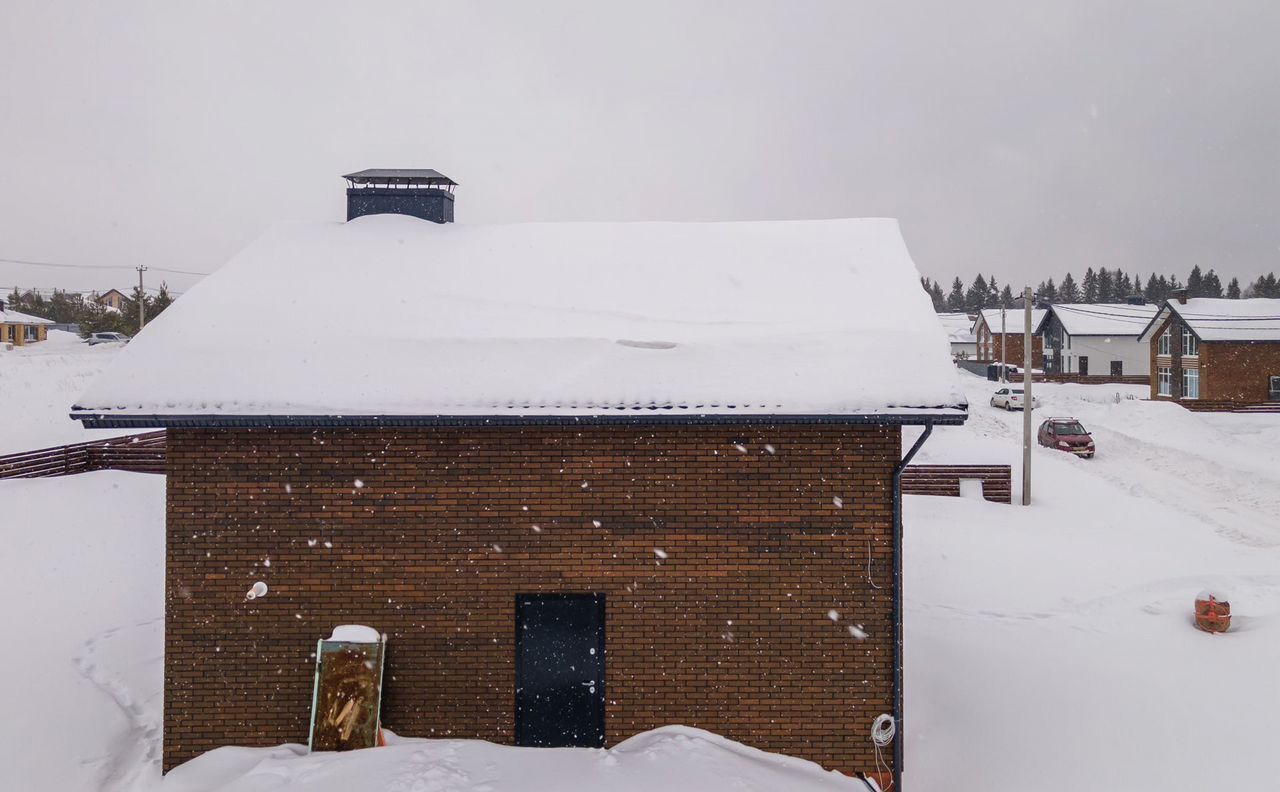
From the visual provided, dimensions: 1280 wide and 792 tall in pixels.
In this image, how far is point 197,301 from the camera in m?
8.15

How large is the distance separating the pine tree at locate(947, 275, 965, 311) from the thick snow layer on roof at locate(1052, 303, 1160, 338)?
8545 centimetres

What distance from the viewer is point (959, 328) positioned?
94.1 metres

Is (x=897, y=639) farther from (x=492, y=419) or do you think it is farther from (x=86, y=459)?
(x=86, y=459)

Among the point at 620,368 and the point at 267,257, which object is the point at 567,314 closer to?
the point at 620,368

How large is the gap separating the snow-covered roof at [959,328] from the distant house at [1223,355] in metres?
37.9

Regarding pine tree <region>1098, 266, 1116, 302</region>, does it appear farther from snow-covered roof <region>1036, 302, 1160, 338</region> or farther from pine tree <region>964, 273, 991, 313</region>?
snow-covered roof <region>1036, 302, 1160, 338</region>

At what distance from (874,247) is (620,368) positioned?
447 cm

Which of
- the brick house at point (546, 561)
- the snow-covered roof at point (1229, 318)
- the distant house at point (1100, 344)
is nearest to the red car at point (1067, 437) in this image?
the snow-covered roof at point (1229, 318)

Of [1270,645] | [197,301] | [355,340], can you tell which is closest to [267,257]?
[197,301]

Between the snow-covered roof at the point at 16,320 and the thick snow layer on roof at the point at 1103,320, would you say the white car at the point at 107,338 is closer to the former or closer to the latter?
the snow-covered roof at the point at 16,320

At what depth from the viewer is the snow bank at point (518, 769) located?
5.91 metres

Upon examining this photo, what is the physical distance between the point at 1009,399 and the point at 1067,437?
14.6m

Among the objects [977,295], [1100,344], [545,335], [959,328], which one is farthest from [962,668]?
[977,295]

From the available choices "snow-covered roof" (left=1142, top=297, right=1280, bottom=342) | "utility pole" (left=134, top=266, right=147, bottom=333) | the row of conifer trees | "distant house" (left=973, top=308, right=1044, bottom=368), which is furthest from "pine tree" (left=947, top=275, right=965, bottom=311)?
"utility pole" (left=134, top=266, right=147, bottom=333)
